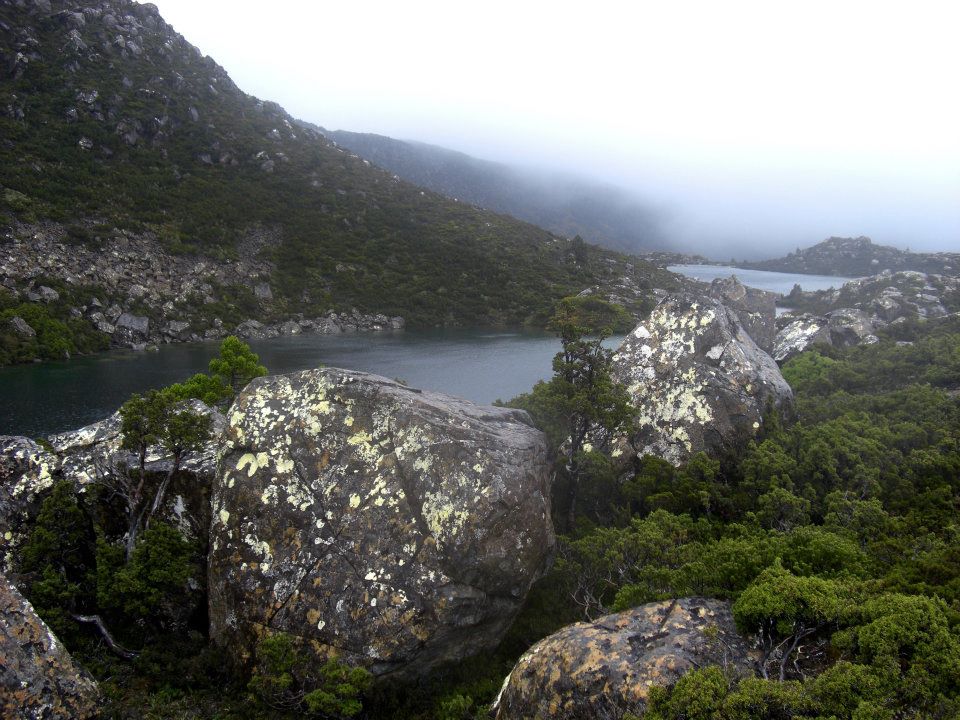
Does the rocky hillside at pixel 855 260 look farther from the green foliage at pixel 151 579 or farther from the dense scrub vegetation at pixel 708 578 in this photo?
the green foliage at pixel 151 579

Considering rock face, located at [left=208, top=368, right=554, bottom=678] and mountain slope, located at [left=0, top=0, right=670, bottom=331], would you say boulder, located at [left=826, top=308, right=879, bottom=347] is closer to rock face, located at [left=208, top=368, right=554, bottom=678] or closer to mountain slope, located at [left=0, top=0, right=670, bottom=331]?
rock face, located at [left=208, top=368, right=554, bottom=678]

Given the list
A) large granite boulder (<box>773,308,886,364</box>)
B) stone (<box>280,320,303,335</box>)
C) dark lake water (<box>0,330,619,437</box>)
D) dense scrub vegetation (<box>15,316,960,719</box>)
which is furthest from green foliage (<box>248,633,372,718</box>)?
stone (<box>280,320,303,335</box>)

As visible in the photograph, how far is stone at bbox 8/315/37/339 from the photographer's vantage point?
40.3 meters

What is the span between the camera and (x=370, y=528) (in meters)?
9.30

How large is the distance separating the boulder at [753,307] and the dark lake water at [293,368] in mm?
10836

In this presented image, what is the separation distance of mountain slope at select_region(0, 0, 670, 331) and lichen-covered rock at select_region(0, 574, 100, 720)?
58.1m

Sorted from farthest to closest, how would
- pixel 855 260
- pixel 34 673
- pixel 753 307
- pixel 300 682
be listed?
pixel 855 260
pixel 753 307
pixel 300 682
pixel 34 673

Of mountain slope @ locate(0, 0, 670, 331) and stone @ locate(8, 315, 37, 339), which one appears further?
mountain slope @ locate(0, 0, 670, 331)

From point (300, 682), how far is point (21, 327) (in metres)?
47.5

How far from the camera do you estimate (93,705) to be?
26.4ft

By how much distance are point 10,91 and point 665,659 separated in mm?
101562

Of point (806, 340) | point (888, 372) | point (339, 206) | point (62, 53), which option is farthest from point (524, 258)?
point (62, 53)

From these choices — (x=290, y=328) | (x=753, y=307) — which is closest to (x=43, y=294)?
→ (x=290, y=328)

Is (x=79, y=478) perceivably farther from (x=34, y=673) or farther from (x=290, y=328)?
(x=290, y=328)
